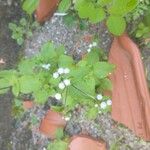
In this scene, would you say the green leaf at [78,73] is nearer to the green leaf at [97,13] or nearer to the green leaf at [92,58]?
the green leaf at [92,58]

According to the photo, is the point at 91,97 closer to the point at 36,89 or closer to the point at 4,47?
the point at 36,89

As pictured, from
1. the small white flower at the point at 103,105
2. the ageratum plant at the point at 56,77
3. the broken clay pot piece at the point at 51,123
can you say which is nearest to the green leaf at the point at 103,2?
the ageratum plant at the point at 56,77

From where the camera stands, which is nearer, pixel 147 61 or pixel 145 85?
pixel 145 85

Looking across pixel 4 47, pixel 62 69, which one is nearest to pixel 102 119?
pixel 62 69

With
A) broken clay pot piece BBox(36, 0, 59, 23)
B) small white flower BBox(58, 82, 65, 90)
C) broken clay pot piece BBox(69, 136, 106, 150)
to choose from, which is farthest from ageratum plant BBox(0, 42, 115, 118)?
broken clay pot piece BBox(36, 0, 59, 23)

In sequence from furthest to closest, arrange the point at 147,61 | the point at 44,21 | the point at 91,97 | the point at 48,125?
the point at 44,21, the point at 48,125, the point at 147,61, the point at 91,97

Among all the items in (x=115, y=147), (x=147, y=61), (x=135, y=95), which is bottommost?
(x=115, y=147)
